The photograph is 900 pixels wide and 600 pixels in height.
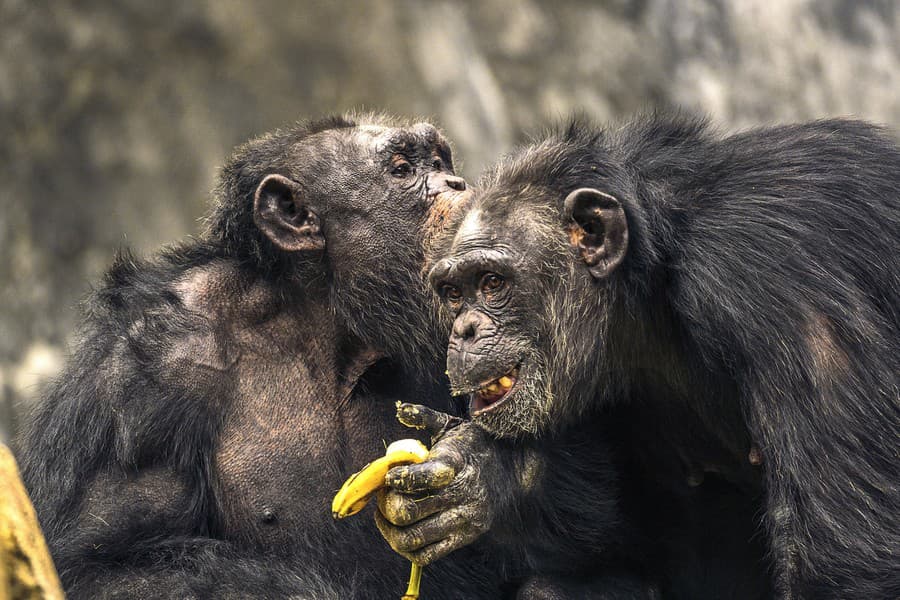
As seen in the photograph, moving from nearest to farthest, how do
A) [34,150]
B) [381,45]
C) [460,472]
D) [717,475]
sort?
[460,472] → [717,475] → [34,150] → [381,45]

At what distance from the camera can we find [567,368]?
4.90 metres

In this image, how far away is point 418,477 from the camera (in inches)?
173

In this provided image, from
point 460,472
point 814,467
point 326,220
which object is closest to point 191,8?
point 326,220

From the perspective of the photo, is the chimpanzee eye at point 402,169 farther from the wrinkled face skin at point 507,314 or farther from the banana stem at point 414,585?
the banana stem at point 414,585

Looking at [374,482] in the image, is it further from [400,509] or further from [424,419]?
[424,419]

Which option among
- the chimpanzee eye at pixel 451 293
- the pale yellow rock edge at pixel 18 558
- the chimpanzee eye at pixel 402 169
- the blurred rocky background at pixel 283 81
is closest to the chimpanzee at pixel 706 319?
the chimpanzee eye at pixel 451 293

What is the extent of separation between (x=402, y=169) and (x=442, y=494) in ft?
6.11

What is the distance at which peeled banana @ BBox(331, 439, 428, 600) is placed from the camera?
438 cm

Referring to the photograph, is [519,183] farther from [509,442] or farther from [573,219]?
[509,442]

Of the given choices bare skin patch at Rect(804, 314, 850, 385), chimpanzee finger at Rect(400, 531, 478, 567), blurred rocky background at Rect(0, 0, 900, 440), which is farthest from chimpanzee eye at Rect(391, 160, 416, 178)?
blurred rocky background at Rect(0, 0, 900, 440)

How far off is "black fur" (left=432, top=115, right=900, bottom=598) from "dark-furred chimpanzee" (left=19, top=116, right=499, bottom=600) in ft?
1.75

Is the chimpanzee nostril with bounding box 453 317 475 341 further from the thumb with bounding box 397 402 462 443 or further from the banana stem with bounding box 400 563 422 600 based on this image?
the banana stem with bounding box 400 563 422 600

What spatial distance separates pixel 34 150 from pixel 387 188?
5316mm

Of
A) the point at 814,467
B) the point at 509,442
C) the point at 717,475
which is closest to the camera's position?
the point at 814,467
